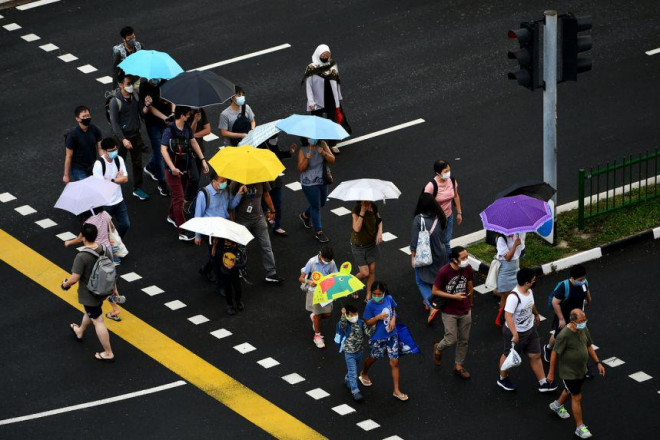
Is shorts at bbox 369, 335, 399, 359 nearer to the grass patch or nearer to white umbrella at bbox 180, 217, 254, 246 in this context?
white umbrella at bbox 180, 217, 254, 246

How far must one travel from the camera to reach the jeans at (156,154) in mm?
24312

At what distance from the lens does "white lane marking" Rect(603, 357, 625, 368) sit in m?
20.3

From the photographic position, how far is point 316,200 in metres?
22.9

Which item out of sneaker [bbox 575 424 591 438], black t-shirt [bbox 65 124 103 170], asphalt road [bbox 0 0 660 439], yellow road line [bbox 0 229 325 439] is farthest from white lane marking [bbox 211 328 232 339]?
sneaker [bbox 575 424 591 438]

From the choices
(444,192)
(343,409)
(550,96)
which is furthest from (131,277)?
(550,96)

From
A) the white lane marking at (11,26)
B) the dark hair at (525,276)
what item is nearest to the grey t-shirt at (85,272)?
the dark hair at (525,276)

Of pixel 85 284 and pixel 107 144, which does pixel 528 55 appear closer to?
pixel 107 144

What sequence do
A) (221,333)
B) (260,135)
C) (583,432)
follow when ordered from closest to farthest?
(583,432), (221,333), (260,135)

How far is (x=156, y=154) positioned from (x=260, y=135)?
233 centimetres

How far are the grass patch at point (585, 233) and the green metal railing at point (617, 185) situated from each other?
74mm

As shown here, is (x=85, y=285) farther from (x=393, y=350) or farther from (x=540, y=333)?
(x=540, y=333)

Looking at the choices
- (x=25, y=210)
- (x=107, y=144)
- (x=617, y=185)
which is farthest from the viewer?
(x=617, y=185)

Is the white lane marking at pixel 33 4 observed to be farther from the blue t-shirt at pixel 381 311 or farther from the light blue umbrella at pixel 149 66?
the blue t-shirt at pixel 381 311

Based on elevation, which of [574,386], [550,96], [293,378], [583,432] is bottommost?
[583,432]
